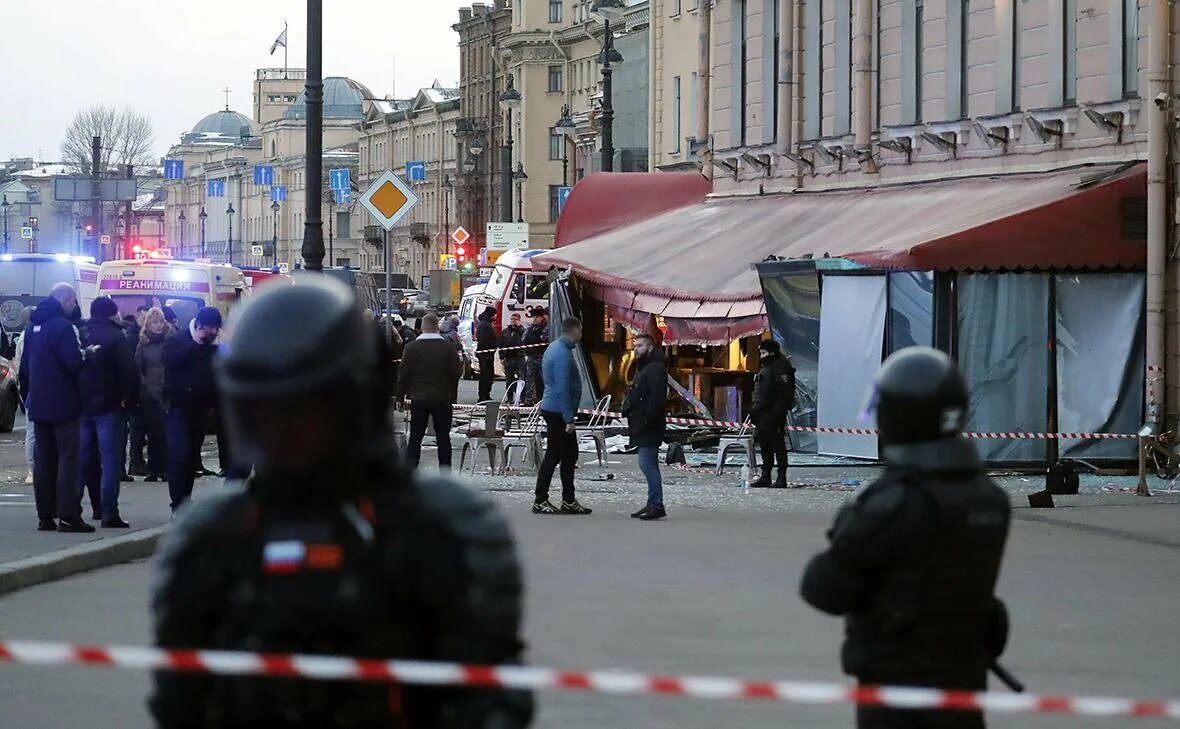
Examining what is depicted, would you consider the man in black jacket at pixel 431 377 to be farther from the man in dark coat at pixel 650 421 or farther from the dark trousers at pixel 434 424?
the man in dark coat at pixel 650 421

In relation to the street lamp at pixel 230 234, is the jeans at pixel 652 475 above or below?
below

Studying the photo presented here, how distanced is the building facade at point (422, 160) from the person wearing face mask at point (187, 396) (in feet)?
350

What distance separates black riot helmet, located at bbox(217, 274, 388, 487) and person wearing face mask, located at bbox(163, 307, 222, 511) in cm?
1334

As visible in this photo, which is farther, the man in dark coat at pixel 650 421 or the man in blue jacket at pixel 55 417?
the man in dark coat at pixel 650 421

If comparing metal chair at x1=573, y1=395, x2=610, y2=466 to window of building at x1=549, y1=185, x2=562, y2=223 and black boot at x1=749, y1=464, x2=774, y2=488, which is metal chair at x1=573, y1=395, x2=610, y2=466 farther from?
window of building at x1=549, y1=185, x2=562, y2=223

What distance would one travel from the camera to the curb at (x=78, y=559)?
13.4 meters

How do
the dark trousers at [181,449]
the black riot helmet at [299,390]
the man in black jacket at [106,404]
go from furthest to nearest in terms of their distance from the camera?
the dark trousers at [181,449]
the man in black jacket at [106,404]
the black riot helmet at [299,390]

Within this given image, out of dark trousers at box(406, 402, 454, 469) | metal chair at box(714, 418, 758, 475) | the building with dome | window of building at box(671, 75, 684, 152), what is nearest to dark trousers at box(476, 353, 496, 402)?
window of building at box(671, 75, 684, 152)

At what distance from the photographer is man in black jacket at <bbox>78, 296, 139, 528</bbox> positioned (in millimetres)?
16281

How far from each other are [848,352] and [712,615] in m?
13.3

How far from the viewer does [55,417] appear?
1608cm

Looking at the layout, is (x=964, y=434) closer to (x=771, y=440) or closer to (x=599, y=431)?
(x=771, y=440)

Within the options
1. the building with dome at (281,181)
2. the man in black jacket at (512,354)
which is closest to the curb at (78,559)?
the man in black jacket at (512,354)

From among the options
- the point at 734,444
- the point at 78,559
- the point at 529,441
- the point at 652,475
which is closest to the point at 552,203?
the point at 734,444
